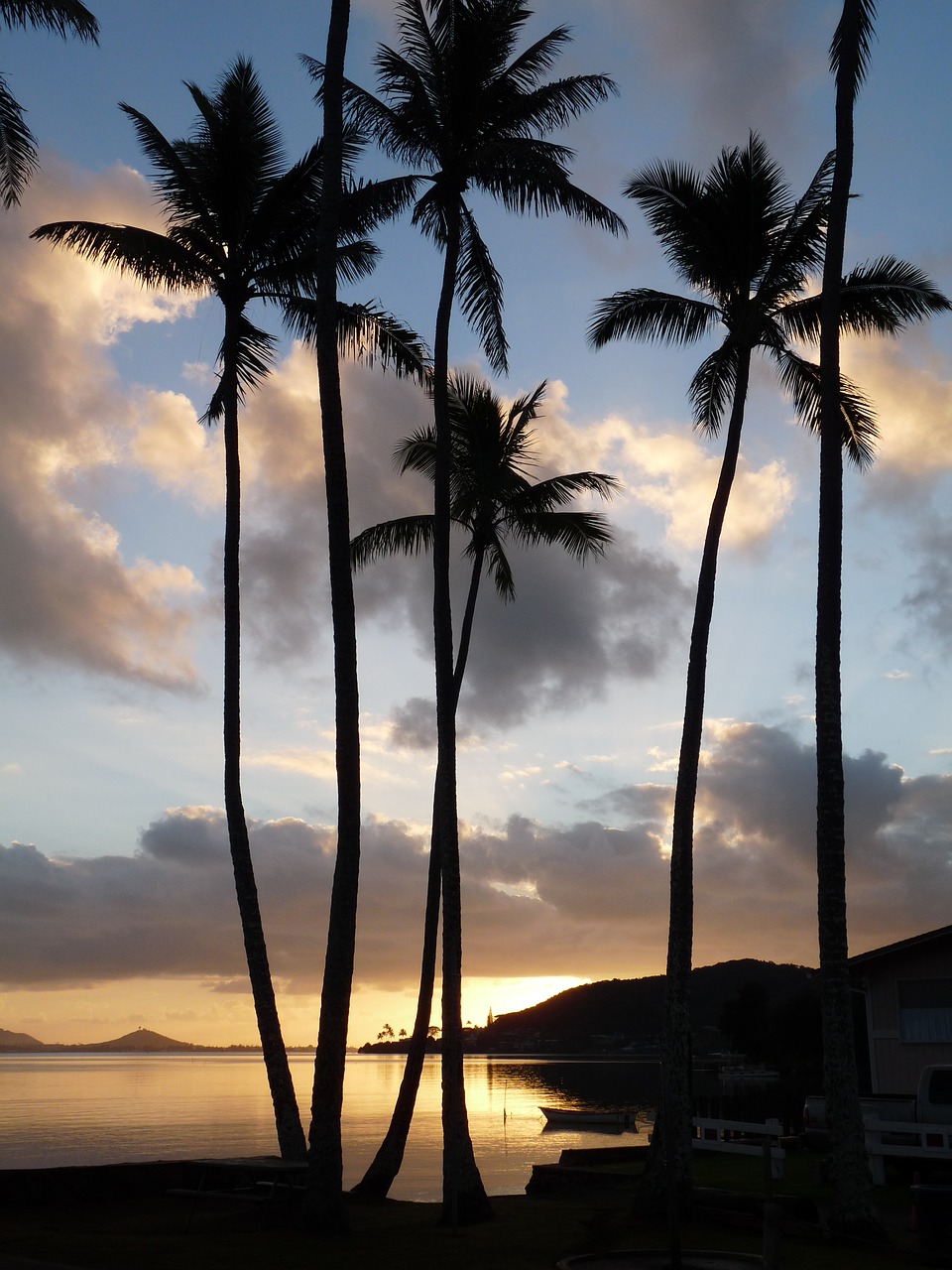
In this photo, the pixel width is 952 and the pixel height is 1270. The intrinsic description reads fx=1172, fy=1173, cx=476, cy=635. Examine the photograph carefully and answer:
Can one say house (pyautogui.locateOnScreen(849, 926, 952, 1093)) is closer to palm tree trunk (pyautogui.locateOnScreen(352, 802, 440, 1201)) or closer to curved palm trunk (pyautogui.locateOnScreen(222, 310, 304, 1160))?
palm tree trunk (pyautogui.locateOnScreen(352, 802, 440, 1201))

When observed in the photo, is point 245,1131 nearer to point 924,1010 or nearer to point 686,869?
point 924,1010

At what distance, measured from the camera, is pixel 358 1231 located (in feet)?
45.8

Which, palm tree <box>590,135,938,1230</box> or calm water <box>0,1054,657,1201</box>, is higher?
palm tree <box>590,135,938,1230</box>

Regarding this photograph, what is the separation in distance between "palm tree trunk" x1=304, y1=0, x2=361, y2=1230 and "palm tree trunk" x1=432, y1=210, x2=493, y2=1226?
1.61 metres

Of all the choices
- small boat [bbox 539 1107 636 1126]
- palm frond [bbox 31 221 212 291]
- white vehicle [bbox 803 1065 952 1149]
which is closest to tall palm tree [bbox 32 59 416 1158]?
palm frond [bbox 31 221 212 291]

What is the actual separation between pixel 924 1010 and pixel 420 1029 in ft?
32.7

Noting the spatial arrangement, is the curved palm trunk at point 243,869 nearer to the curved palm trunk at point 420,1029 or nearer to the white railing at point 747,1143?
the curved palm trunk at point 420,1029

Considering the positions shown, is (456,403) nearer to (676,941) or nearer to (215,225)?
(215,225)

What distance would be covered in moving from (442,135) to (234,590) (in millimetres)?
8317

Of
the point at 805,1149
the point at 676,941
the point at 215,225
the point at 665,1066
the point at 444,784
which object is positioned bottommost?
the point at 805,1149

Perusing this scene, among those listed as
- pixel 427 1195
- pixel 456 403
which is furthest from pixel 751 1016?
pixel 456 403

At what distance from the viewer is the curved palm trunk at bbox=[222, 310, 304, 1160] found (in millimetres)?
17719

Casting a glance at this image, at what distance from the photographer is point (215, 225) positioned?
67.4 ft

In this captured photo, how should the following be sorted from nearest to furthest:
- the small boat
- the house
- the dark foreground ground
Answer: the dark foreground ground < the house < the small boat
